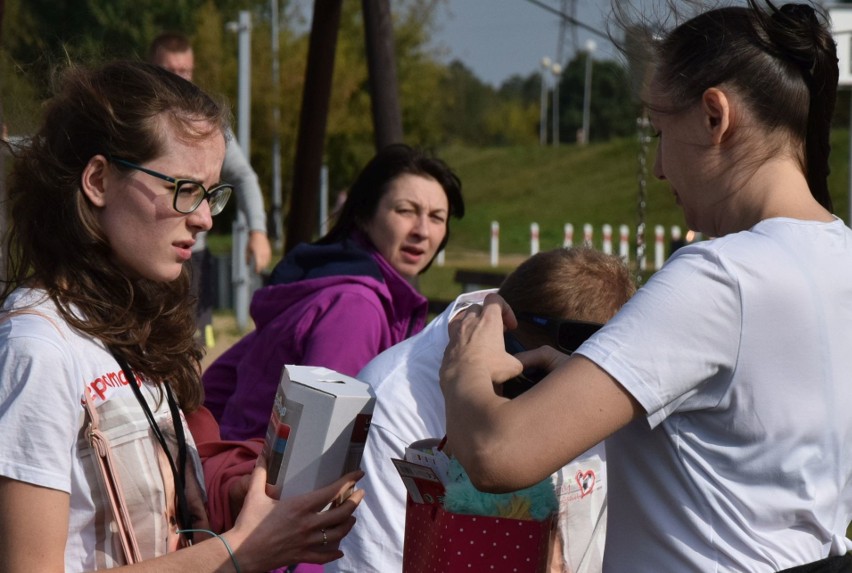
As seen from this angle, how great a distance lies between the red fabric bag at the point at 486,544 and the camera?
192cm

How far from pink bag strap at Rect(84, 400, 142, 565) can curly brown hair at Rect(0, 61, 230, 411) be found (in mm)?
174

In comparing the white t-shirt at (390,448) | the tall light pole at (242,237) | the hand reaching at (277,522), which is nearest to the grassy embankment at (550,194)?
the tall light pole at (242,237)

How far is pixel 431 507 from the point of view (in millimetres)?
1997

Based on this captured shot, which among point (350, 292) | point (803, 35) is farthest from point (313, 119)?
point (803, 35)

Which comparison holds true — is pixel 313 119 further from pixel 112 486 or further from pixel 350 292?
pixel 112 486

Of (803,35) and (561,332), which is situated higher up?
(803,35)

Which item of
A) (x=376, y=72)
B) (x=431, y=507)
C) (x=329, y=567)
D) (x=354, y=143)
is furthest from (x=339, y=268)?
(x=354, y=143)

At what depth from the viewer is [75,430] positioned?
6.09 ft

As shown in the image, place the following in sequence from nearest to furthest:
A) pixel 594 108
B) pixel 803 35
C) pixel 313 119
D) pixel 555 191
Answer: pixel 803 35 < pixel 313 119 < pixel 555 191 < pixel 594 108

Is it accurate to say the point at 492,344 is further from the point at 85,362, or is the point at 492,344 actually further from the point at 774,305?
the point at 85,362

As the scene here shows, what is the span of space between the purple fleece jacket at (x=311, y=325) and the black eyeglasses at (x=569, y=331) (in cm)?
123

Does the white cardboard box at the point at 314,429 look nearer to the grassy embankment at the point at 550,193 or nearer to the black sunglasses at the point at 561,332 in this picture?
the black sunglasses at the point at 561,332

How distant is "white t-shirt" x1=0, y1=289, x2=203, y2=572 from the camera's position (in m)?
1.79

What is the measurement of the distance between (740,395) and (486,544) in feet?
1.66
